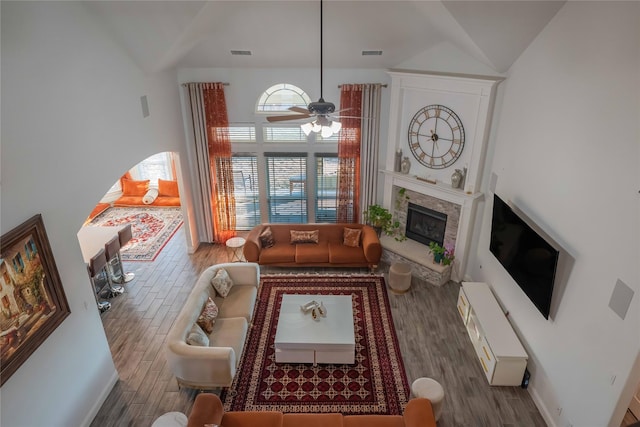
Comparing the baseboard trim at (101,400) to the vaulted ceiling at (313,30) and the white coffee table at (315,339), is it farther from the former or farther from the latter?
the vaulted ceiling at (313,30)

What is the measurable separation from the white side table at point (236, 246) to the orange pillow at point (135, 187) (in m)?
4.39

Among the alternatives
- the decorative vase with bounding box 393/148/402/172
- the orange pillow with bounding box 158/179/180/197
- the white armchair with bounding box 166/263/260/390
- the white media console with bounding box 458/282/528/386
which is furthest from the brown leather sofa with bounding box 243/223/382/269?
the orange pillow with bounding box 158/179/180/197

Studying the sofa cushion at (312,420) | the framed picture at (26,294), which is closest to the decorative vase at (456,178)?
the sofa cushion at (312,420)

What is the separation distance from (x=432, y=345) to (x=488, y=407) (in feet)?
4.05

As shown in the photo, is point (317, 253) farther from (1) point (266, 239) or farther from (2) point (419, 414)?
(2) point (419, 414)

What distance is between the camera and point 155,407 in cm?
525

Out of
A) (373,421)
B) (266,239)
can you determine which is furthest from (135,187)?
(373,421)

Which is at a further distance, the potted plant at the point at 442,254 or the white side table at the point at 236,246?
the white side table at the point at 236,246

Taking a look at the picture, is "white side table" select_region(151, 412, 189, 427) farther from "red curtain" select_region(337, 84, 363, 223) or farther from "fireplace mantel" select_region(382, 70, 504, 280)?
"red curtain" select_region(337, 84, 363, 223)

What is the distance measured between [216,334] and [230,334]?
0.21 m

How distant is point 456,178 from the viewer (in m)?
7.24

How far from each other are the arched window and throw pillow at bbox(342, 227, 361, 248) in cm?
286

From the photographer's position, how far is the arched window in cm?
846

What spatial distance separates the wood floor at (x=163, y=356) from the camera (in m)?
5.17
